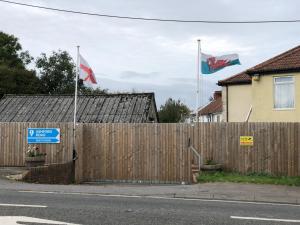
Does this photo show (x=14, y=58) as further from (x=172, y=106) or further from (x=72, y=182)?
(x=72, y=182)

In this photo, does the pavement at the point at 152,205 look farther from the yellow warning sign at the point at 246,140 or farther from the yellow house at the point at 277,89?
the yellow house at the point at 277,89

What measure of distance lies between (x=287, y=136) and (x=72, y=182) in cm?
861

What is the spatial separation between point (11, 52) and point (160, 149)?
40495 millimetres

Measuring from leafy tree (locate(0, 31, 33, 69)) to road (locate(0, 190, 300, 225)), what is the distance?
1718 inches

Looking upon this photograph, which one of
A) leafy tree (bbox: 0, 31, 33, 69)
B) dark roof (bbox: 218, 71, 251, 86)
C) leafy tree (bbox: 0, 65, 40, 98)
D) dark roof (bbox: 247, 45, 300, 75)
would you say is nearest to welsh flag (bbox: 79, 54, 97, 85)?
dark roof (bbox: 247, 45, 300, 75)

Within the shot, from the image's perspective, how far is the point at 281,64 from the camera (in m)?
22.6

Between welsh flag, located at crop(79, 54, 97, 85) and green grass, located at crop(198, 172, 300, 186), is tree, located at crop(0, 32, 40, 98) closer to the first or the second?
welsh flag, located at crop(79, 54, 97, 85)

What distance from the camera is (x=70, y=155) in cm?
2025

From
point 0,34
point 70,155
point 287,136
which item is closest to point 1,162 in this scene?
point 70,155

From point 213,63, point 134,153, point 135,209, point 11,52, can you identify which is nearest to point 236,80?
point 213,63

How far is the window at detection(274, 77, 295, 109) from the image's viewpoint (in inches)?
869

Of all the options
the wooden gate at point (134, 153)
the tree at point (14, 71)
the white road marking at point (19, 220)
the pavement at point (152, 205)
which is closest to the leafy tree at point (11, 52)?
the tree at point (14, 71)

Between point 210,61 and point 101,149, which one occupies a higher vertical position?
point 210,61

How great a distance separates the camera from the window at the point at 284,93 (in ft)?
72.4
